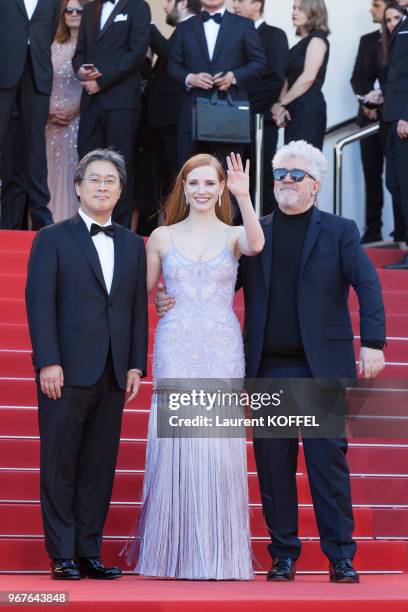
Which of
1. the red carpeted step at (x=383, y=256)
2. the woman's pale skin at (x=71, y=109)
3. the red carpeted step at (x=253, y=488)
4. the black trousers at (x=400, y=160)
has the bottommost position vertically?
the red carpeted step at (x=253, y=488)

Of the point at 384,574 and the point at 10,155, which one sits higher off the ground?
the point at 10,155

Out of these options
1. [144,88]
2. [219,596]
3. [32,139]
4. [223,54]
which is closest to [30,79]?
[32,139]

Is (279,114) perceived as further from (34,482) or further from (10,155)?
(34,482)

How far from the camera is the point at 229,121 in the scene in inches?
346

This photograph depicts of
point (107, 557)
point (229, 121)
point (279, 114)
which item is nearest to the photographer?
point (107, 557)

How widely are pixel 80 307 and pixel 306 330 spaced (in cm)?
92

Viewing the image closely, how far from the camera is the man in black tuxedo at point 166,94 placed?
9.77 m

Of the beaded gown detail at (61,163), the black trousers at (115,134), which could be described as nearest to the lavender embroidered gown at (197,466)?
the black trousers at (115,134)

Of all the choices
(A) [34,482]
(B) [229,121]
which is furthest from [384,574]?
(B) [229,121]

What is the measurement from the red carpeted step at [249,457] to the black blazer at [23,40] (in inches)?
120

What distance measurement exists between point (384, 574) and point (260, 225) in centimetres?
163

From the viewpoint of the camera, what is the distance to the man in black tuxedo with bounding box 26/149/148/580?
17.8ft

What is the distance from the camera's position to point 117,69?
29.9 ft

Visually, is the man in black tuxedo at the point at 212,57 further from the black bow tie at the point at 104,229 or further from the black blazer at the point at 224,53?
the black bow tie at the point at 104,229
